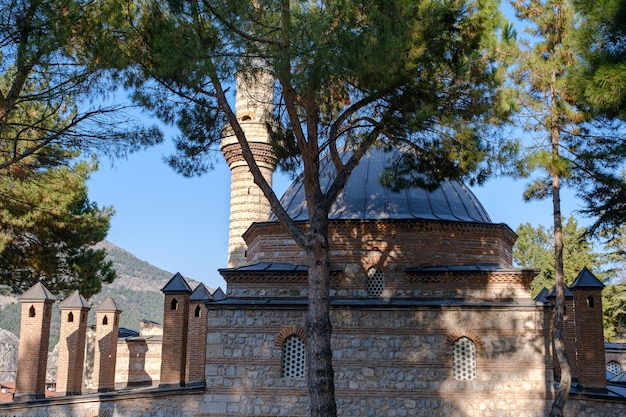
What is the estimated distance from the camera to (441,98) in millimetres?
9969

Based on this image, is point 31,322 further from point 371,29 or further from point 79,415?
point 371,29

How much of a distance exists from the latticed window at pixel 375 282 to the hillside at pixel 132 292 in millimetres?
77509

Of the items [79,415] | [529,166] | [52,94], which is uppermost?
[52,94]

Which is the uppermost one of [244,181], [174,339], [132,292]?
[132,292]

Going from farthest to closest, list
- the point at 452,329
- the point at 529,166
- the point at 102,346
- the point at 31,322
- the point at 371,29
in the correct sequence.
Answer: the point at 102,346, the point at 31,322, the point at 452,329, the point at 529,166, the point at 371,29

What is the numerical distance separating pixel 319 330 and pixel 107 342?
20.6ft

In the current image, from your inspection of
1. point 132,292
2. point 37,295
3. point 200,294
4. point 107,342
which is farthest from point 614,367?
point 132,292

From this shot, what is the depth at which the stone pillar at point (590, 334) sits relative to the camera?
1103 cm

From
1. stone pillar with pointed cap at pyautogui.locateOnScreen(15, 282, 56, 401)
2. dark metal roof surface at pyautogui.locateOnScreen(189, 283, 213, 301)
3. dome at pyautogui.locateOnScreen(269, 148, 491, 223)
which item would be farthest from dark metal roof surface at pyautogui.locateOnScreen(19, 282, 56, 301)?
dome at pyautogui.locateOnScreen(269, 148, 491, 223)

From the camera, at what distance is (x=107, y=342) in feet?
43.1

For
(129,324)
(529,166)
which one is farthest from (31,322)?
(129,324)

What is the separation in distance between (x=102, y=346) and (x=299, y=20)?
25.5 feet

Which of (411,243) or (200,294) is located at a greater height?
(411,243)

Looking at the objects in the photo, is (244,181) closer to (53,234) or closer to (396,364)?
(53,234)
